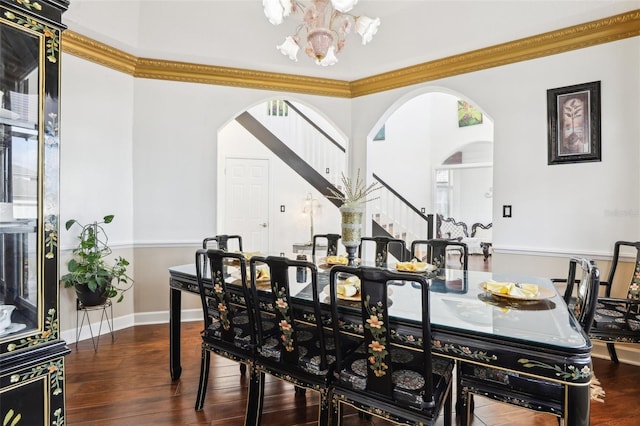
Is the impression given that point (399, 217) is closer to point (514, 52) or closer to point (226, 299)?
point (514, 52)

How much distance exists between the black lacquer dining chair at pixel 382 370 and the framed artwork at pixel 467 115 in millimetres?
8002

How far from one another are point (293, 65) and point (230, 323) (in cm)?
310

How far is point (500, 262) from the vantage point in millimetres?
3553

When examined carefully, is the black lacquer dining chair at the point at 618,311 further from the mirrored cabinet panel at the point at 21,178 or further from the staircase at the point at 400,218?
the staircase at the point at 400,218

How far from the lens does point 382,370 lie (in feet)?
5.05

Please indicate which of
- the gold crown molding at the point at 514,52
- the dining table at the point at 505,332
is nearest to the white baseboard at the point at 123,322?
the dining table at the point at 505,332

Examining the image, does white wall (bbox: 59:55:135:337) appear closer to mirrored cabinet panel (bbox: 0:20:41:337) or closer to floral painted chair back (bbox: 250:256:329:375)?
mirrored cabinet panel (bbox: 0:20:41:337)

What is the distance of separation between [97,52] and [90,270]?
2081mm

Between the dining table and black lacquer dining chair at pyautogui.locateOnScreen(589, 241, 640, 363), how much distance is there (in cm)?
73

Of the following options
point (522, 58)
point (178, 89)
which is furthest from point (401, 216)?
point (178, 89)

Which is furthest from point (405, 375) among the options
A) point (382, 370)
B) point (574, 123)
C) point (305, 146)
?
point (305, 146)

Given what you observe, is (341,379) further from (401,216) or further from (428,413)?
(401,216)

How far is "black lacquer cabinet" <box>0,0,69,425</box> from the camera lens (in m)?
1.28

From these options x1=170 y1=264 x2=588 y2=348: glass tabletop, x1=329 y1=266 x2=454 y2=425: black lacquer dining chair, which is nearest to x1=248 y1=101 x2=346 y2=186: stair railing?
x1=170 y1=264 x2=588 y2=348: glass tabletop
